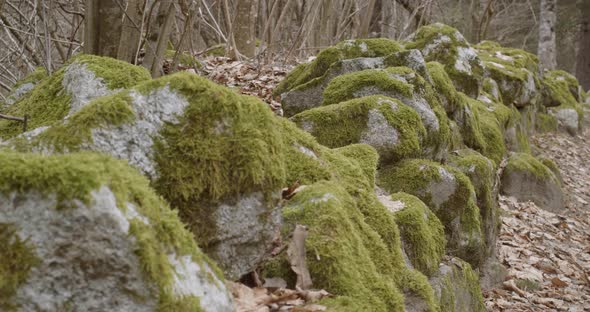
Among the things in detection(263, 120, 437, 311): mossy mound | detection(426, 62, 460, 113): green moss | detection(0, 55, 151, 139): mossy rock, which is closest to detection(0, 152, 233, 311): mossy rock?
detection(263, 120, 437, 311): mossy mound

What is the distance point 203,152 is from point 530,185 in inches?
286

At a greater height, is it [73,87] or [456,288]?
[73,87]

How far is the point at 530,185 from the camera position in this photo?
841 cm

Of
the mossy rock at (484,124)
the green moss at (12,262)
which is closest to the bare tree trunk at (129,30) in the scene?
the green moss at (12,262)

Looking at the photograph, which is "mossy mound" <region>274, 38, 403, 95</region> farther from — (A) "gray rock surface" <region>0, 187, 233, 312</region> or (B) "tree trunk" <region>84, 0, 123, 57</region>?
(A) "gray rock surface" <region>0, 187, 233, 312</region>

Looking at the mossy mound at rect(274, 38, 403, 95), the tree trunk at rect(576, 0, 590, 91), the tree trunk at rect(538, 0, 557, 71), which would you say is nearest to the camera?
the mossy mound at rect(274, 38, 403, 95)

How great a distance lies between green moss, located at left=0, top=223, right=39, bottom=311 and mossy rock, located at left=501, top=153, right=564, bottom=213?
7.77m

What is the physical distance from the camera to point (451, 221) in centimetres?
514

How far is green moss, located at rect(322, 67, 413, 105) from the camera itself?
5.36 metres

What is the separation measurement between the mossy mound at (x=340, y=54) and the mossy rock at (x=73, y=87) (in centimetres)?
311

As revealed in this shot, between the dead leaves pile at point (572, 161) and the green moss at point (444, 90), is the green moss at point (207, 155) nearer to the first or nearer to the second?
the green moss at point (444, 90)

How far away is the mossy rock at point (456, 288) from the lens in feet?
13.4

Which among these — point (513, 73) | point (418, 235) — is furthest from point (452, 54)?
point (418, 235)

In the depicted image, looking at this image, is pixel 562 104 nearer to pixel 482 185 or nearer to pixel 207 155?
pixel 482 185
